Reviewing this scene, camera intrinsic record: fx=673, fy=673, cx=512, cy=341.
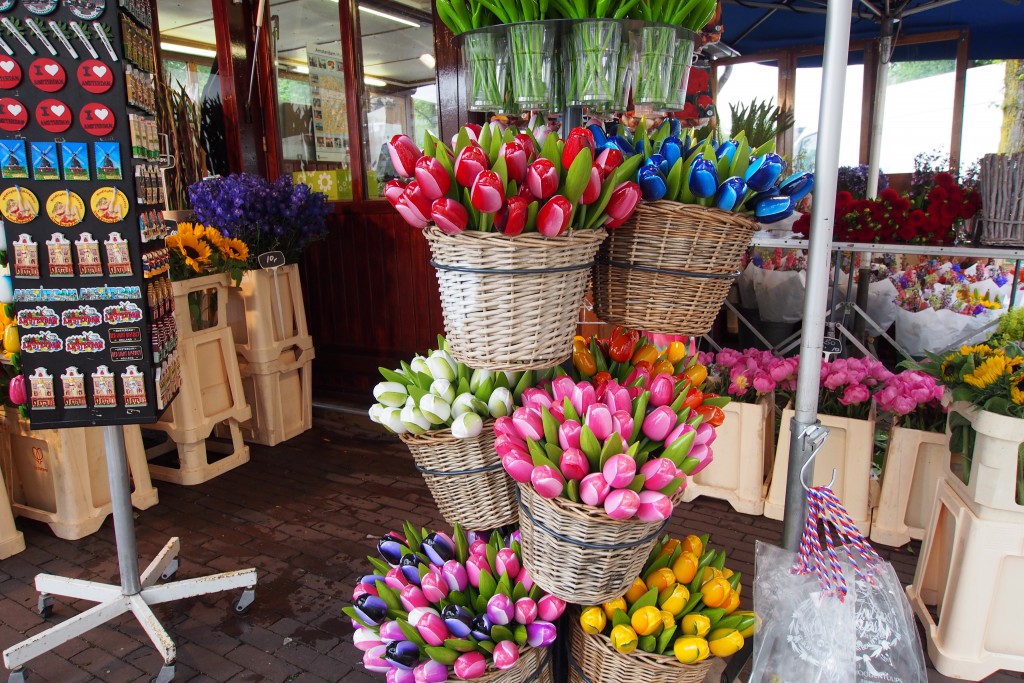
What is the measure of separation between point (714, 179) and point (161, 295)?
1.86 metres

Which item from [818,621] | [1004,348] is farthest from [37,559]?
[1004,348]

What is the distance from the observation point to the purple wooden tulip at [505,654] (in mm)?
1561

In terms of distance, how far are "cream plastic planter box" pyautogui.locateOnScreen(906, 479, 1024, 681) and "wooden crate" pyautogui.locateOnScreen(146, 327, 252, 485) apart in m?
3.36

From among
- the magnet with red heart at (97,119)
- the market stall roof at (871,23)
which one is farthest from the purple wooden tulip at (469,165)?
the market stall roof at (871,23)

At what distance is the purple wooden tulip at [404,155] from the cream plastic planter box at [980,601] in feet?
6.48

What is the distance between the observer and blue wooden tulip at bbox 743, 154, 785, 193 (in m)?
1.51

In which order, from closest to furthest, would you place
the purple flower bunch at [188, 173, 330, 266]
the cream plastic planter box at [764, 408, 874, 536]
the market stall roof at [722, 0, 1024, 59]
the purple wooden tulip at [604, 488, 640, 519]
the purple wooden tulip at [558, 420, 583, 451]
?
the purple wooden tulip at [604, 488, 640, 519] → the purple wooden tulip at [558, 420, 583, 451] → the cream plastic planter box at [764, 408, 874, 536] → the purple flower bunch at [188, 173, 330, 266] → the market stall roof at [722, 0, 1024, 59]

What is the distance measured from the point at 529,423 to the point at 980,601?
165cm

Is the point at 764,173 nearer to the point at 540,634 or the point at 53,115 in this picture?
the point at 540,634

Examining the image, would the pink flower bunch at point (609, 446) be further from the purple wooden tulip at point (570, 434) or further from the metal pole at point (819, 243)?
the metal pole at point (819, 243)

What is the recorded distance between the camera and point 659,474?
1.37 meters

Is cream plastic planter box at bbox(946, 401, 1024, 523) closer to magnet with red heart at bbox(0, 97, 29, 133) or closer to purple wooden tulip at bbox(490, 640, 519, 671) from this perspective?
purple wooden tulip at bbox(490, 640, 519, 671)

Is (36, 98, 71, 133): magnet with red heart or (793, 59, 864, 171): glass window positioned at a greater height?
(793, 59, 864, 171): glass window

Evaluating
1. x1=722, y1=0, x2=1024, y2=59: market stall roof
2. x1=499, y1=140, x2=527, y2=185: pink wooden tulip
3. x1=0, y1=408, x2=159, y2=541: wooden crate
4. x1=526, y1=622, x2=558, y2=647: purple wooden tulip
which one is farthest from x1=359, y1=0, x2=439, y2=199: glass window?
x1=526, y1=622, x2=558, y2=647: purple wooden tulip
